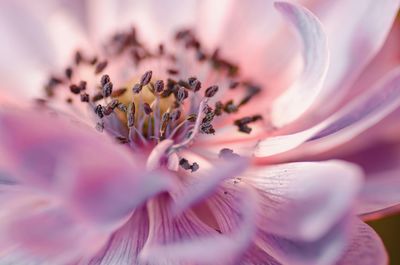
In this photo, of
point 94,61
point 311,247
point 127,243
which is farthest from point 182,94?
point 311,247

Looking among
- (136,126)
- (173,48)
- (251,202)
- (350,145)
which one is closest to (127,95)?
(136,126)

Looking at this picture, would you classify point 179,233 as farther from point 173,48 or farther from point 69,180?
point 173,48

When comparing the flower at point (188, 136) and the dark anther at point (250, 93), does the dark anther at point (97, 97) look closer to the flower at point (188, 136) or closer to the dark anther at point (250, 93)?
the flower at point (188, 136)

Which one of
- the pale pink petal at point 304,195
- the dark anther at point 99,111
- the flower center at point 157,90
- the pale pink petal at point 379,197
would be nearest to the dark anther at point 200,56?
the flower center at point 157,90

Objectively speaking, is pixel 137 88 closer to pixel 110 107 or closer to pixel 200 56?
pixel 110 107

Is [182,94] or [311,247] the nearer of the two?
[311,247]

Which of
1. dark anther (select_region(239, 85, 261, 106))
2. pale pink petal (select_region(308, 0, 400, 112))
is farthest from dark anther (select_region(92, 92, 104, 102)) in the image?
pale pink petal (select_region(308, 0, 400, 112))
